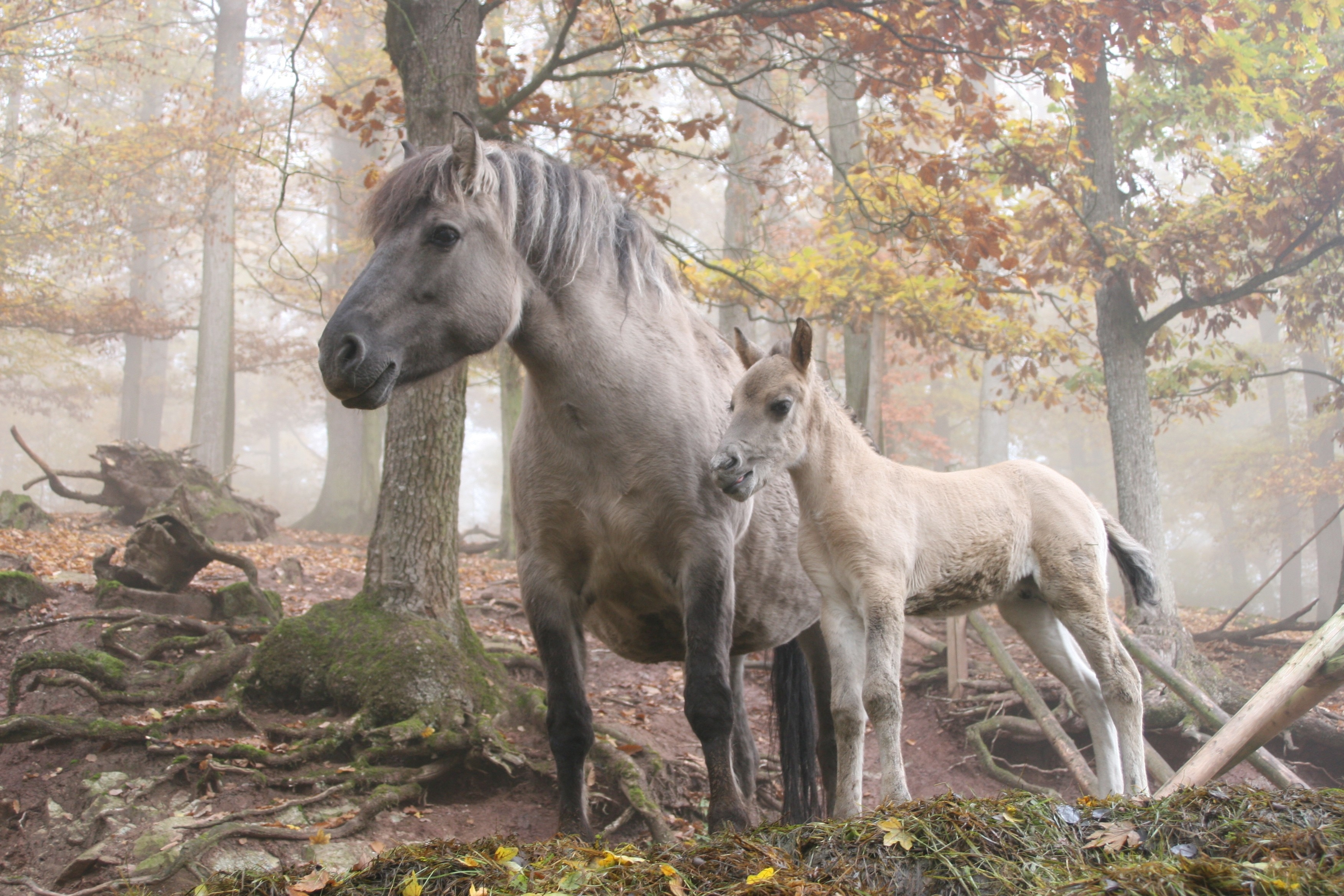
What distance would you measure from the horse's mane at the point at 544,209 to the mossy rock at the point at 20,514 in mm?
10439

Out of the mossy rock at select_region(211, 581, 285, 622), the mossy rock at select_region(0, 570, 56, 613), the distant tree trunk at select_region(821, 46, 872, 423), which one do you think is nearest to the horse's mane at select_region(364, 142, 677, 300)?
the distant tree trunk at select_region(821, 46, 872, 423)

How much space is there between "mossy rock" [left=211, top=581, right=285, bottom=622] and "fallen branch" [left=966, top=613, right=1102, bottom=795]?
626 cm

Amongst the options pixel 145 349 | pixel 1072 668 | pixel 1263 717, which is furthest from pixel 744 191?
pixel 145 349

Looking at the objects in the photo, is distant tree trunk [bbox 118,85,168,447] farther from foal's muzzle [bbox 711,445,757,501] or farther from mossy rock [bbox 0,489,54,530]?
foal's muzzle [bbox 711,445,757,501]

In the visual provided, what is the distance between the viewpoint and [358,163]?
23.5 meters

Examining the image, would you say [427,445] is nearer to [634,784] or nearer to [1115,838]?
[634,784]

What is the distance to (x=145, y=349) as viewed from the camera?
96.1 ft

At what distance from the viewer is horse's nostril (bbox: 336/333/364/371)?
320cm

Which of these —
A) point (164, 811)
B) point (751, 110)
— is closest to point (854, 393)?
point (164, 811)

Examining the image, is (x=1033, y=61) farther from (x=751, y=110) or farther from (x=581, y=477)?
(x=751, y=110)

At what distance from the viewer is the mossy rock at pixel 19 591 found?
6.19 m

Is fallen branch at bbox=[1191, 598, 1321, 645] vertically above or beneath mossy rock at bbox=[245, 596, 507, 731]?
beneath

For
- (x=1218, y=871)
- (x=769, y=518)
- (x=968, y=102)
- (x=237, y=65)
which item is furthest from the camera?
(x=237, y=65)

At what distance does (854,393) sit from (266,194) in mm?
21079
